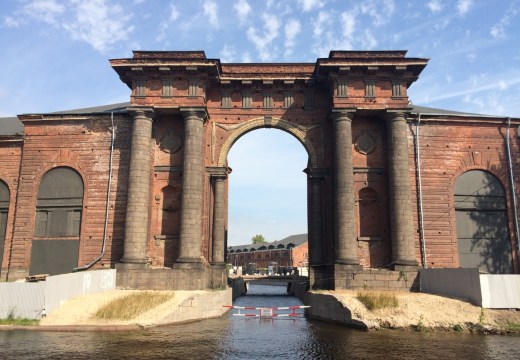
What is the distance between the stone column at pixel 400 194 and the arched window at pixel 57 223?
58.2 ft

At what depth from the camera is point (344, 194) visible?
78.9 feet

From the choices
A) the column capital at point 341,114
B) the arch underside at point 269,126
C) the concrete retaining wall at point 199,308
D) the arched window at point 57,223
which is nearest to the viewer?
the concrete retaining wall at point 199,308

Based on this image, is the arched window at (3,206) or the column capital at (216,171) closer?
the column capital at (216,171)

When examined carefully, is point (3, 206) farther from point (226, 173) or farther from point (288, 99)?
point (288, 99)

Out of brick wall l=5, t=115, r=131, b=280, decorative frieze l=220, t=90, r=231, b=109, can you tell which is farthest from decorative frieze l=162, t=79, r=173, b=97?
decorative frieze l=220, t=90, r=231, b=109

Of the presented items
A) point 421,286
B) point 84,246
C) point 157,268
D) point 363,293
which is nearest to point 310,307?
point 363,293

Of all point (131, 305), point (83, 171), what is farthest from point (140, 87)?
point (131, 305)

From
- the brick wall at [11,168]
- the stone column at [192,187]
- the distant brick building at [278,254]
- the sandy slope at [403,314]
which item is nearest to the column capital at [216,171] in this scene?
the stone column at [192,187]

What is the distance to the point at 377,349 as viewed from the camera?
14.3 metres

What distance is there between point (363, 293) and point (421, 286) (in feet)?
12.1

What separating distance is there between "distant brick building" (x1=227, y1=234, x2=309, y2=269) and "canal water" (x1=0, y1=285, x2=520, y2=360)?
222 ft

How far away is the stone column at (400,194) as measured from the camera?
2353 centimetres

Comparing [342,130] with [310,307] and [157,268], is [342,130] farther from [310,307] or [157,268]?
[157,268]

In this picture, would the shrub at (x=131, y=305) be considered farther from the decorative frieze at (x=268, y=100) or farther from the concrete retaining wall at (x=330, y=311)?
the decorative frieze at (x=268, y=100)
